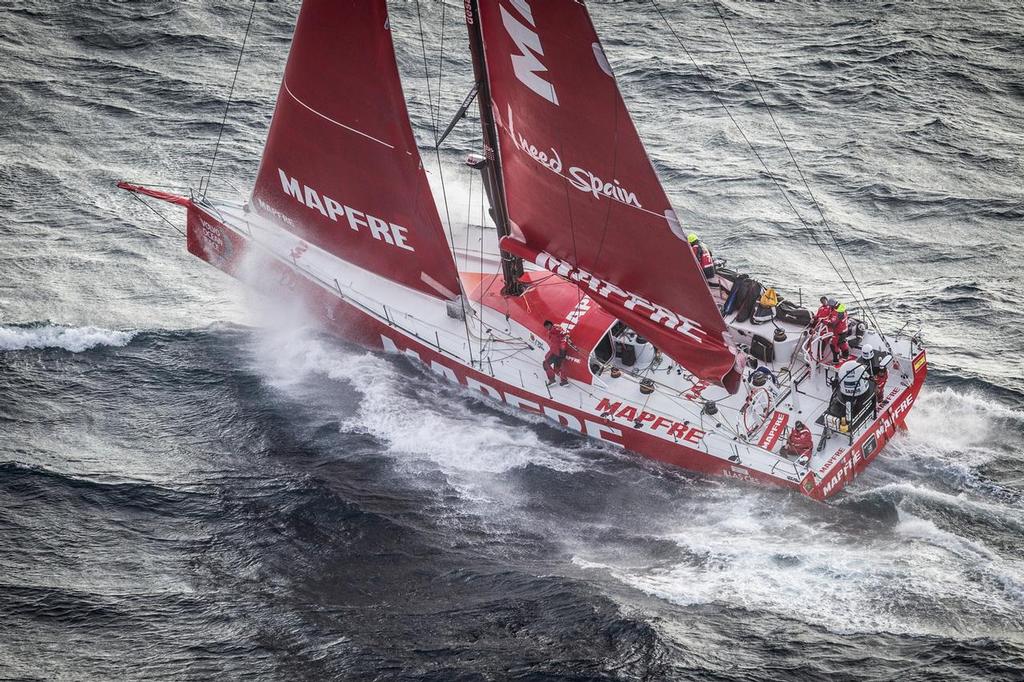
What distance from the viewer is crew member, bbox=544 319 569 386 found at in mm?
20641

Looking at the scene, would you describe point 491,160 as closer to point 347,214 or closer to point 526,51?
point 526,51

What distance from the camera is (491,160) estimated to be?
20.3 m

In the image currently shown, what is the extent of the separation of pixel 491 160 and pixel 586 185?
248 centimetres

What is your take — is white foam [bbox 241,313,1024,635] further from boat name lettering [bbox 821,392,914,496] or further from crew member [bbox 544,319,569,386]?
crew member [bbox 544,319,569,386]

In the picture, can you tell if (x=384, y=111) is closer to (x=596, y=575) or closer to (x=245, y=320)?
(x=245, y=320)

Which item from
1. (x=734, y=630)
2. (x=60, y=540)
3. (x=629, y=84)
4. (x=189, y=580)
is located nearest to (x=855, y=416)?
(x=734, y=630)

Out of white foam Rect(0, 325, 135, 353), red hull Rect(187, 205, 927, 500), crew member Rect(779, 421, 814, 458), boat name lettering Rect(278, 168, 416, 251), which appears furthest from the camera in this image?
white foam Rect(0, 325, 135, 353)

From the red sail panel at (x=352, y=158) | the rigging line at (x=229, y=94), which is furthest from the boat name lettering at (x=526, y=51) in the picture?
the rigging line at (x=229, y=94)

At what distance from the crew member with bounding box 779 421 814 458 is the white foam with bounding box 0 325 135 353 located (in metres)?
12.9

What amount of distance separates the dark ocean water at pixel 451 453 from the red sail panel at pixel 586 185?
2690 millimetres

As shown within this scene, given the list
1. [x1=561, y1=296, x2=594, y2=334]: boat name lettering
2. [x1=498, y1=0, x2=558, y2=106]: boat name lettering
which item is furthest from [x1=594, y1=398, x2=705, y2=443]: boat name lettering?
[x1=498, y1=0, x2=558, y2=106]: boat name lettering

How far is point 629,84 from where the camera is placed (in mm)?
32219

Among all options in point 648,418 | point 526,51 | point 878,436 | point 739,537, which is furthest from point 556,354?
point 878,436

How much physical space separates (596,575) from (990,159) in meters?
17.8
